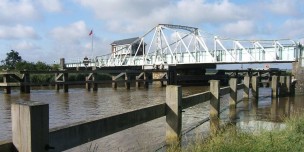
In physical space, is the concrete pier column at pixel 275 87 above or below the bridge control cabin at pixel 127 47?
below

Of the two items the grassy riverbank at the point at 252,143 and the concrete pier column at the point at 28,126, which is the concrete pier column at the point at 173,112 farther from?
the concrete pier column at the point at 28,126

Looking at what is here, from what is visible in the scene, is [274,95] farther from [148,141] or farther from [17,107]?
[17,107]

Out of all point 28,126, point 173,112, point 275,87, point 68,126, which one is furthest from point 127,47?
point 28,126

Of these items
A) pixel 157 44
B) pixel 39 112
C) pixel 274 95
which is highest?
pixel 157 44

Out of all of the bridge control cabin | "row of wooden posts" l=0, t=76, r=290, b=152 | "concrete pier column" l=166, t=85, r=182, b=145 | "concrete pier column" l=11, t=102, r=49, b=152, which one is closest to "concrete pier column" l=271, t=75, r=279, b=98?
"row of wooden posts" l=0, t=76, r=290, b=152

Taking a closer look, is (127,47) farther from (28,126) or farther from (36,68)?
(28,126)

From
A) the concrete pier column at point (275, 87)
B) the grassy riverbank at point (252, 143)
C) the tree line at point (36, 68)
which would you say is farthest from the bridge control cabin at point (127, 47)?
the grassy riverbank at point (252, 143)

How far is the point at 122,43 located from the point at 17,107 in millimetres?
109384

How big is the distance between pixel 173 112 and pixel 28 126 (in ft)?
11.8

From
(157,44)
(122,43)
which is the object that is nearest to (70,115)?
(157,44)

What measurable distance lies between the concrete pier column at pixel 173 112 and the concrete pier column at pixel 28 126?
337cm

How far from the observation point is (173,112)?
629 cm

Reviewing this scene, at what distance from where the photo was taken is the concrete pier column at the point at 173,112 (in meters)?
6.24

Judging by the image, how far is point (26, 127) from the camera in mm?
2982
